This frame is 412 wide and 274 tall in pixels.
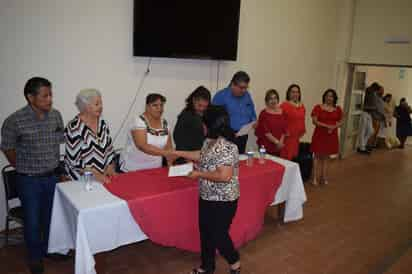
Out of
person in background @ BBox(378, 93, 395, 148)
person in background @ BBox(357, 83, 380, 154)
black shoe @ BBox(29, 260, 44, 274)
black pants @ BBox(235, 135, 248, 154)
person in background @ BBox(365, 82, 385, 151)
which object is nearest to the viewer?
black shoe @ BBox(29, 260, 44, 274)

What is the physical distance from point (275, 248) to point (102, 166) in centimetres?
173

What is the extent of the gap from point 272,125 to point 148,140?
6.31 feet

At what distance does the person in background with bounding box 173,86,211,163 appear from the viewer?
2.99 metres

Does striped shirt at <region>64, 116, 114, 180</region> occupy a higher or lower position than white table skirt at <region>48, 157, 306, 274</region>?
higher

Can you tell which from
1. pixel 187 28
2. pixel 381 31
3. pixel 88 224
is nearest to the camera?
pixel 88 224

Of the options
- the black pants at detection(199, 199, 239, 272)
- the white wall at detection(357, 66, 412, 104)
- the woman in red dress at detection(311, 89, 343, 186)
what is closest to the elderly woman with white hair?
the black pants at detection(199, 199, 239, 272)

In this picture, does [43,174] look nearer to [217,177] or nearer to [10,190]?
[10,190]

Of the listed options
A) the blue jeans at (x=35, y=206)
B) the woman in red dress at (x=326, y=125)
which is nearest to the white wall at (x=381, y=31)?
the woman in red dress at (x=326, y=125)

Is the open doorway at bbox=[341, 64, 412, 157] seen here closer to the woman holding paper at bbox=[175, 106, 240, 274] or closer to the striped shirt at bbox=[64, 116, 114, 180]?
the woman holding paper at bbox=[175, 106, 240, 274]

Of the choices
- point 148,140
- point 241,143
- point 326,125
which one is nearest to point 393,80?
point 326,125

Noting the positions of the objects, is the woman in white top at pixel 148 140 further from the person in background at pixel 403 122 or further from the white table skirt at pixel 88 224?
the person in background at pixel 403 122

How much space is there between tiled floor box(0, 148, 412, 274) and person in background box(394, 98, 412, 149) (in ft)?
12.5

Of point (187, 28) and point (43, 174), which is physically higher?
point (187, 28)

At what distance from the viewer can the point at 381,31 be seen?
6.08 m
